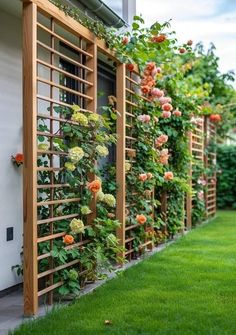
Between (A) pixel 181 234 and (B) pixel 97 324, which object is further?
(A) pixel 181 234

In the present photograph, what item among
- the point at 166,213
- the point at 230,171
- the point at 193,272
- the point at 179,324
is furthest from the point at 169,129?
the point at 230,171

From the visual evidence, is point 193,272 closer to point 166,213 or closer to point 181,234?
point 166,213

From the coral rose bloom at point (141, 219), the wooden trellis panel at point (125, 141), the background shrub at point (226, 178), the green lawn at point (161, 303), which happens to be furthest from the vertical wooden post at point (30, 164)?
the background shrub at point (226, 178)

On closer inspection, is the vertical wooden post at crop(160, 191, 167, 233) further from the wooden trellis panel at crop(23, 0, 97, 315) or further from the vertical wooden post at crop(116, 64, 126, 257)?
the wooden trellis panel at crop(23, 0, 97, 315)

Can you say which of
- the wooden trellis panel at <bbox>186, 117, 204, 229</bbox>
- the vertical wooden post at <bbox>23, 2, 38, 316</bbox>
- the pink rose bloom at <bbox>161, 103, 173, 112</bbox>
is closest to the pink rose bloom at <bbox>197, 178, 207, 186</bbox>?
the wooden trellis panel at <bbox>186, 117, 204, 229</bbox>

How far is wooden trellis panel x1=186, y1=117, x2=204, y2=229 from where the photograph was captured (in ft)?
34.5

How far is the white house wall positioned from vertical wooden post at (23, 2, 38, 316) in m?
1.04

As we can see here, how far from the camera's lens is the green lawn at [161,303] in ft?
12.6

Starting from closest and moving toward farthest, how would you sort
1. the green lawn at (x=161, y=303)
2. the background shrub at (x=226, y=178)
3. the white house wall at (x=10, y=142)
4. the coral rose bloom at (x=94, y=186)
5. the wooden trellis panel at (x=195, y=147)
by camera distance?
the green lawn at (x=161, y=303)
the coral rose bloom at (x=94, y=186)
the white house wall at (x=10, y=142)
the wooden trellis panel at (x=195, y=147)
the background shrub at (x=226, y=178)

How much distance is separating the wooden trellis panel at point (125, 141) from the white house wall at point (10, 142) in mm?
1350

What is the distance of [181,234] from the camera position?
9586mm

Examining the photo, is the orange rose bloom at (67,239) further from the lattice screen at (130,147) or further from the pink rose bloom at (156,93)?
the pink rose bloom at (156,93)

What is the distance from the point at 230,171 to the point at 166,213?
7.71m

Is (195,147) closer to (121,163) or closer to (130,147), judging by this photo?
(130,147)
